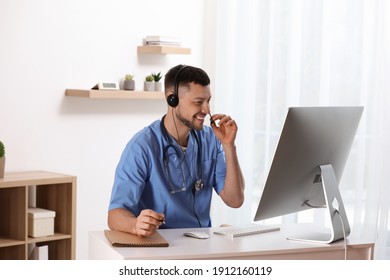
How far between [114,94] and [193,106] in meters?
1.73

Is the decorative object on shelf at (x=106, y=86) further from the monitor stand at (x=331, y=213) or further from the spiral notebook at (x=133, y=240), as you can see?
the monitor stand at (x=331, y=213)

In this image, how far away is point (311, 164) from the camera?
2686 mm

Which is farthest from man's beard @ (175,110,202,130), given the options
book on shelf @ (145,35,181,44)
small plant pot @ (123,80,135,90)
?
book on shelf @ (145,35,181,44)

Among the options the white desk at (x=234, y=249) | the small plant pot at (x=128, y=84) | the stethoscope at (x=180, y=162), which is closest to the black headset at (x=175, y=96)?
the stethoscope at (x=180, y=162)

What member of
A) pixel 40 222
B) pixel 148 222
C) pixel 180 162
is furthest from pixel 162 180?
pixel 40 222

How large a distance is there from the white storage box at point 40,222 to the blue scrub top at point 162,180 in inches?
52.0

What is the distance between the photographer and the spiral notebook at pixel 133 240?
8.19 feet

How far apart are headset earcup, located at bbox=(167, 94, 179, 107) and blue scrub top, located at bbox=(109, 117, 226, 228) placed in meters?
0.12

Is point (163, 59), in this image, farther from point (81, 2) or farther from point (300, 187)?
point (300, 187)

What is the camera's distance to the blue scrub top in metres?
3.02

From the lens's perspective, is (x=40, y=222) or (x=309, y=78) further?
(x=309, y=78)

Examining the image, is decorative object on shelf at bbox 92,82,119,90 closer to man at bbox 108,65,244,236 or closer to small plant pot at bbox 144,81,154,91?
small plant pot at bbox 144,81,154,91

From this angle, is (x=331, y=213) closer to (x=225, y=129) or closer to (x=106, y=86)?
(x=225, y=129)
